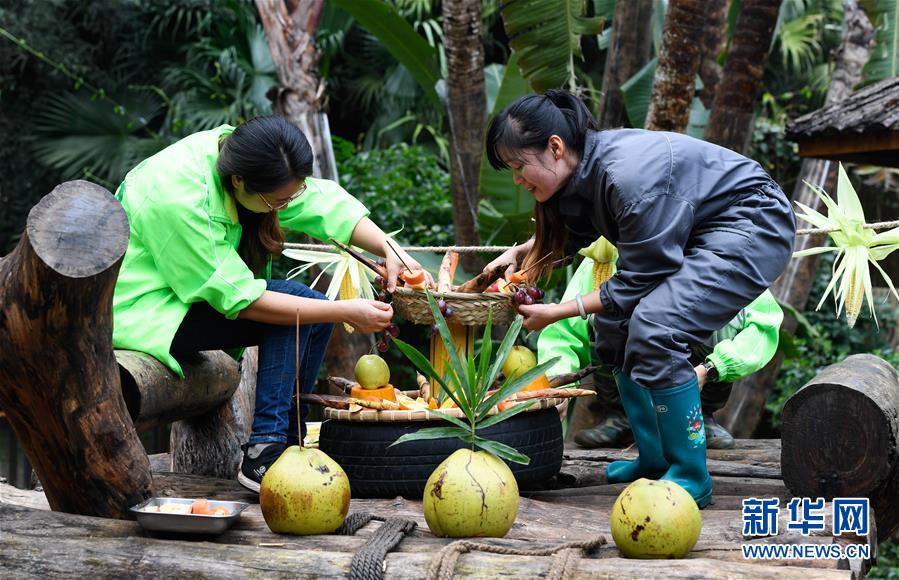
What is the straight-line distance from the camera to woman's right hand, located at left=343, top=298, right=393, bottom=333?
10.6 feet

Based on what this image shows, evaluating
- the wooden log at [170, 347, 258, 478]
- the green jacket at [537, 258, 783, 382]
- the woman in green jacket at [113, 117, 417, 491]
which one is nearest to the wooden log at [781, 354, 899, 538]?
the green jacket at [537, 258, 783, 382]

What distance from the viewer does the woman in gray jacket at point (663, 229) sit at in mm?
3098

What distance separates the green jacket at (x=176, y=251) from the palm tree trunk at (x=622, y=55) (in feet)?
11.8

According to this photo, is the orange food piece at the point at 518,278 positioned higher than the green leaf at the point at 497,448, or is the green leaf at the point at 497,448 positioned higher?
the orange food piece at the point at 518,278

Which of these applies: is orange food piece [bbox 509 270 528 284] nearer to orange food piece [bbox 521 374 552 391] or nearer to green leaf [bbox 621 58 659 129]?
orange food piece [bbox 521 374 552 391]

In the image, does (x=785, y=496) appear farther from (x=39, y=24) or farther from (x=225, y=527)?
(x=39, y=24)

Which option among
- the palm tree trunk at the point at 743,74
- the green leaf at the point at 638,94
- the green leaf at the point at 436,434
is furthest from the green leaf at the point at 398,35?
the green leaf at the point at 436,434

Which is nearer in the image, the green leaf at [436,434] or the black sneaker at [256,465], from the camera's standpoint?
the green leaf at [436,434]

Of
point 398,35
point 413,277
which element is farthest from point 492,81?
point 413,277

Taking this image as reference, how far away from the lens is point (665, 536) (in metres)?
2.40

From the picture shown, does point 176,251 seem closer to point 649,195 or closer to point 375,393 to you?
point 375,393

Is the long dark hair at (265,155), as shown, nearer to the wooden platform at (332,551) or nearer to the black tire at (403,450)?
the black tire at (403,450)

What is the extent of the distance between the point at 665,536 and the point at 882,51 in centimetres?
615

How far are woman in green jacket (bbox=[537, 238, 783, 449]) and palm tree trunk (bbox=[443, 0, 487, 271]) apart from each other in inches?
67.3
